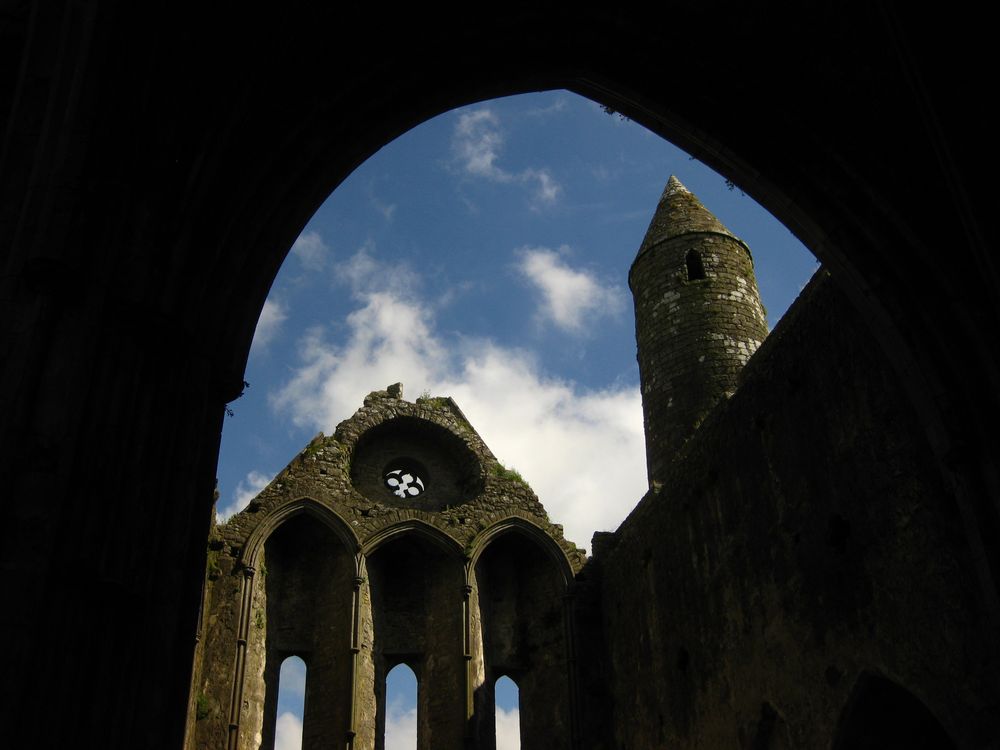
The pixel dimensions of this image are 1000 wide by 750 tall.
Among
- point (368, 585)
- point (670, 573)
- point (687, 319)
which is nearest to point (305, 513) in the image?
point (368, 585)

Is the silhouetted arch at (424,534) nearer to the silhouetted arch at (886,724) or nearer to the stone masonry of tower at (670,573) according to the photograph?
the stone masonry of tower at (670,573)

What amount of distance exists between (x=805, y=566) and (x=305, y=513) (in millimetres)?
6966

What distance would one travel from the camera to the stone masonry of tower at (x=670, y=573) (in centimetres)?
669

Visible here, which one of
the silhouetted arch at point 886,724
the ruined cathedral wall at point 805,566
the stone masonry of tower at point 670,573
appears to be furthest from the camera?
the silhouetted arch at point 886,724

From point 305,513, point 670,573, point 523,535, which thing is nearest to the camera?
point 670,573

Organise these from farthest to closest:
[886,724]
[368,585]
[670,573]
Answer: [368,585], [670,573], [886,724]

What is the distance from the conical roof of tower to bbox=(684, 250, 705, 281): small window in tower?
1.34ft

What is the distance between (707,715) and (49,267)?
24.9 ft

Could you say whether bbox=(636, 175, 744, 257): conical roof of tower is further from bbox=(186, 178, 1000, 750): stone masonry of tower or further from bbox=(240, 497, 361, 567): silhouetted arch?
bbox=(240, 497, 361, 567): silhouetted arch

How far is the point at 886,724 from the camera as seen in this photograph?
7.11 metres

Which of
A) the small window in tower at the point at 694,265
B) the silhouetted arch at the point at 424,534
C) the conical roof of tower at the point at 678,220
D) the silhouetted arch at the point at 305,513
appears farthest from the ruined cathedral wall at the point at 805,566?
the conical roof of tower at the point at 678,220

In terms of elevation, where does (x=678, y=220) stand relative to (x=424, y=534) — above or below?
above

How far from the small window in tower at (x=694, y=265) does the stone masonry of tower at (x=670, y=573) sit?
90 millimetres

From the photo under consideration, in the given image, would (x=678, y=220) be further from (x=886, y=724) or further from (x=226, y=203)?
(x=226, y=203)
